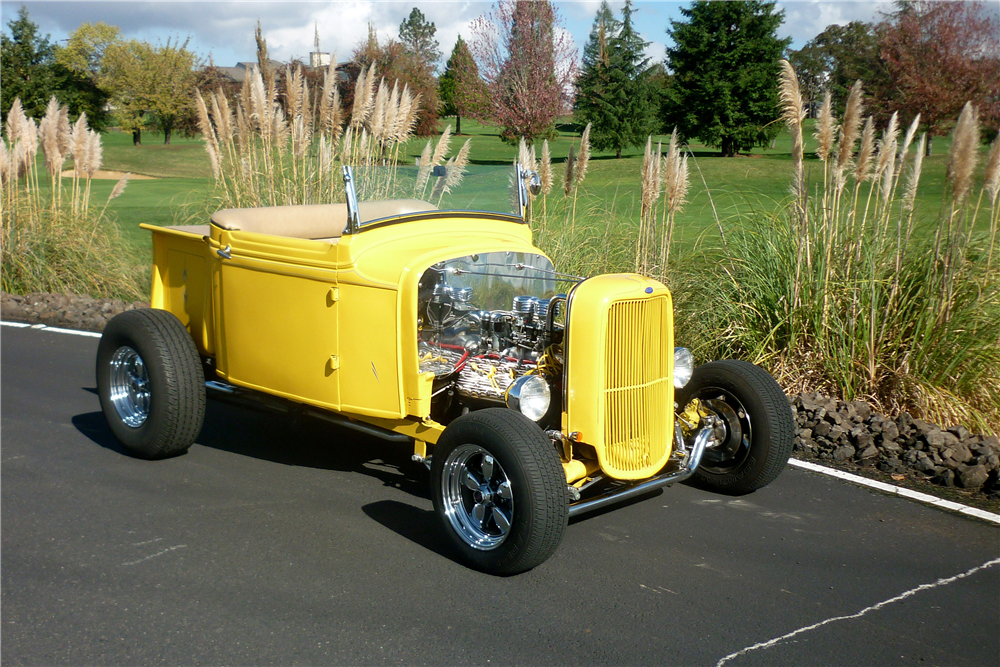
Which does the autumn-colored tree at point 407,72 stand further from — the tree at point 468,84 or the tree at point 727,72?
the tree at point 727,72

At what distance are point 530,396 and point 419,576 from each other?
38.3 inches

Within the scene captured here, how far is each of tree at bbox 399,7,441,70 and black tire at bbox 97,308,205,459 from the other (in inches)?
1962

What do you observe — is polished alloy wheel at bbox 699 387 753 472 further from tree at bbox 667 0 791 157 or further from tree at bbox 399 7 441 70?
tree at bbox 399 7 441 70

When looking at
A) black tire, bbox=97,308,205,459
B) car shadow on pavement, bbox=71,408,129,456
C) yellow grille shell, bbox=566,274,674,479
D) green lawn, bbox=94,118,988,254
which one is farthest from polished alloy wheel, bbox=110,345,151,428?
green lawn, bbox=94,118,988,254

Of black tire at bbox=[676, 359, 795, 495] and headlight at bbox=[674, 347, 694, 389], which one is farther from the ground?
headlight at bbox=[674, 347, 694, 389]

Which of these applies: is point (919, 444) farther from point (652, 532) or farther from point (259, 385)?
point (259, 385)

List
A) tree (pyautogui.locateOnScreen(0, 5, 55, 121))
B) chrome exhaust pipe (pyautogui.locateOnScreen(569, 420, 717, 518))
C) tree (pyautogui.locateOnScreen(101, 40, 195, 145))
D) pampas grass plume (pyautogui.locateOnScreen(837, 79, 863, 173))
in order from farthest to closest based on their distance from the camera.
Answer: tree (pyautogui.locateOnScreen(101, 40, 195, 145)) < tree (pyautogui.locateOnScreen(0, 5, 55, 121)) < pampas grass plume (pyautogui.locateOnScreen(837, 79, 863, 173)) < chrome exhaust pipe (pyautogui.locateOnScreen(569, 420, 717, 518))

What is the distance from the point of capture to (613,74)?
115 feet

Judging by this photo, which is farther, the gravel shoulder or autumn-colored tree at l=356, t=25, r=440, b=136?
autumn-colored tree at l=356, t=25, r=440, b=136

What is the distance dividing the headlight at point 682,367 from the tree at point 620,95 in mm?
32959

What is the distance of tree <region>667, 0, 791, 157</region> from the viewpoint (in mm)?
36438

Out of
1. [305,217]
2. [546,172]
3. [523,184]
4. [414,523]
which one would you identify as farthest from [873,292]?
[305,217]

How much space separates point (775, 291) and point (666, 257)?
3.77ft

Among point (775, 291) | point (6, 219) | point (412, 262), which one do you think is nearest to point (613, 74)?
point (6, 219)
